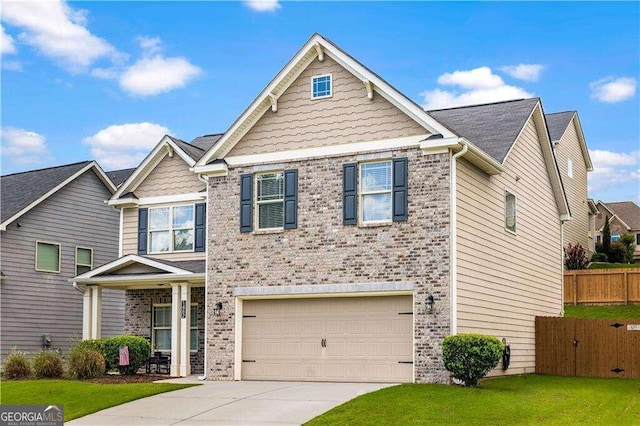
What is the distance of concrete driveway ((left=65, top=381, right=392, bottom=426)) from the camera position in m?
16.3

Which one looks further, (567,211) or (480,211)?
(567,211)

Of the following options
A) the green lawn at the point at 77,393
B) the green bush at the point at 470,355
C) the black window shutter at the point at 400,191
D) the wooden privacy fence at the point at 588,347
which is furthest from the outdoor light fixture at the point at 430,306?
the wooden privacy fence at the point at 588,347

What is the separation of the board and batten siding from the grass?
4.97 meters

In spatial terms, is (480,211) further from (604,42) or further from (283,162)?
(604,42)

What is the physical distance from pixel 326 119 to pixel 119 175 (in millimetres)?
17104

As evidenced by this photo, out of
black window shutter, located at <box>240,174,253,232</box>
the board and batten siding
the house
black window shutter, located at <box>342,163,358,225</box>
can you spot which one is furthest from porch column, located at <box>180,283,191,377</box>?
the board and batten siding

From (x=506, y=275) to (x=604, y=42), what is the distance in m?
11.4

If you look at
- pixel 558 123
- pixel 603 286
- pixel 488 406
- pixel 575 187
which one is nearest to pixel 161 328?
pixel 488 406

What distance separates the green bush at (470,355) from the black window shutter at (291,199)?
17.3 ft

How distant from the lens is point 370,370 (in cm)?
2088

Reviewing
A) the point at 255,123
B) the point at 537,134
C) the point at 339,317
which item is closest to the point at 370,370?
the point at 339,317

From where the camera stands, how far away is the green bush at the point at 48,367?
23.5 meters

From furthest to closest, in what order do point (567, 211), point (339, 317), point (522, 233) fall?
point (567, 211) < point (522, 233) < point (339, 317)

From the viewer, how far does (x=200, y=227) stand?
2628 centimetres
